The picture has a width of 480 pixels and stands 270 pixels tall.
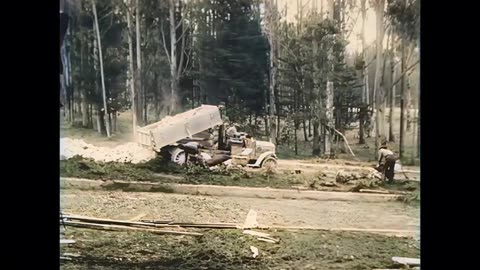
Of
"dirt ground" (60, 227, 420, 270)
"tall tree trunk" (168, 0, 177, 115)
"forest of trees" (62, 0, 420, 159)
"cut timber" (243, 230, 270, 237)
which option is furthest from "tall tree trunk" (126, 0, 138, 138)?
"cut timber" (243, 230, 270, 237)

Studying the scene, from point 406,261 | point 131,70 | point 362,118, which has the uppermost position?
point 131,70

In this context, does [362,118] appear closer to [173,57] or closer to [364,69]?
[364,69]

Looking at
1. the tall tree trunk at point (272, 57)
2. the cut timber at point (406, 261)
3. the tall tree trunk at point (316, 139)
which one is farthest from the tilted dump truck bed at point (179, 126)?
the cut timber at point (406, 261)

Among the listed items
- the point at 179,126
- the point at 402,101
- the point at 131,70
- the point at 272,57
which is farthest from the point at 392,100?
the point at 131,70

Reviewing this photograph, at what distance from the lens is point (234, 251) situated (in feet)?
5.29

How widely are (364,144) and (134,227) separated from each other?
0.74 m

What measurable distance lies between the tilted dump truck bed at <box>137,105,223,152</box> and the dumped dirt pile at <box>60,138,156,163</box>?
3 centimetres

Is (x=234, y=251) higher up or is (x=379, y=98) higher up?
(x=379, y=98)

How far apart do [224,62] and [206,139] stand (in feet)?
0.80

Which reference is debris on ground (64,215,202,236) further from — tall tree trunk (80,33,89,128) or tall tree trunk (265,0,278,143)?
tall tree trunk (265,0,278,143)
